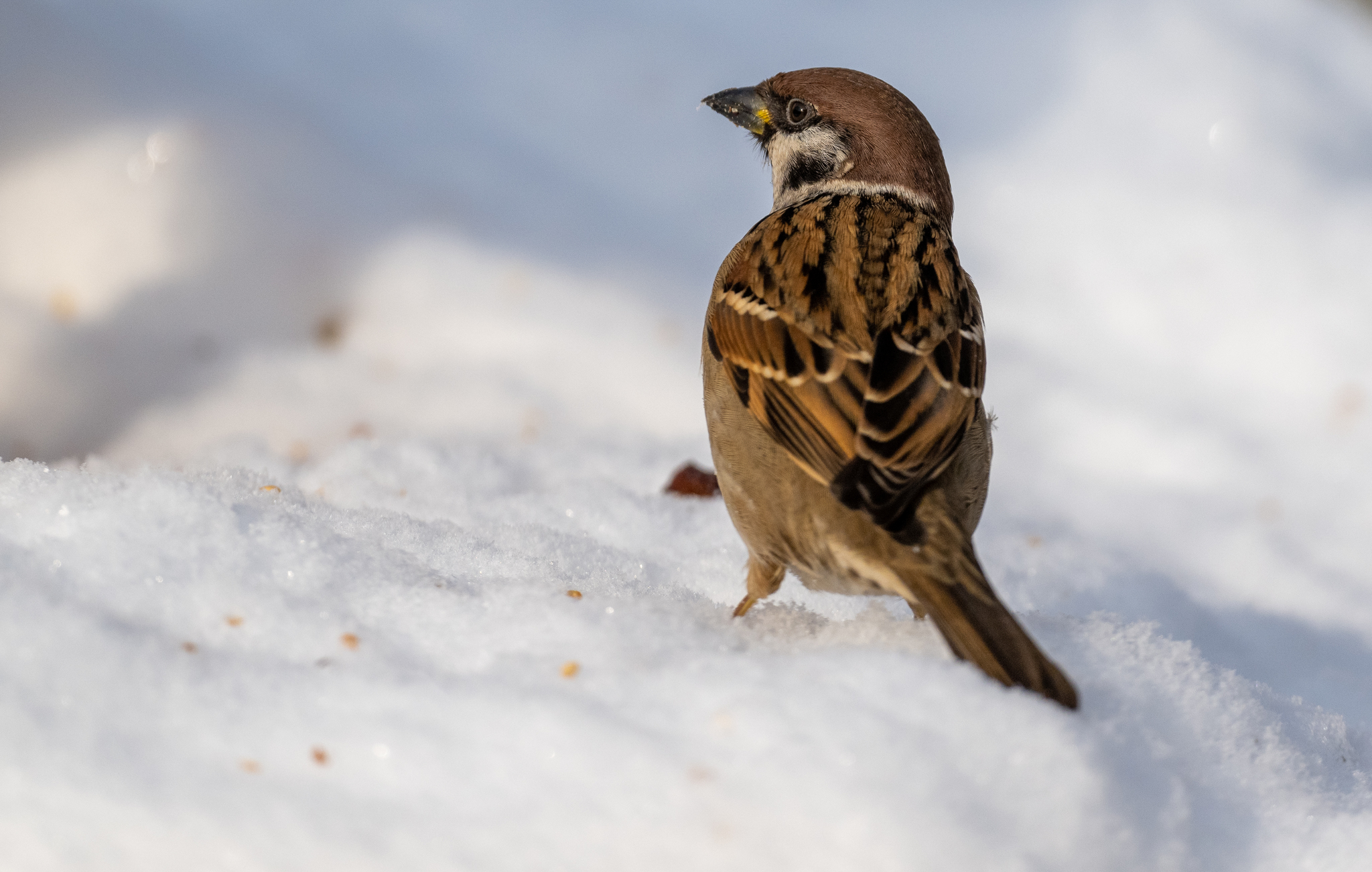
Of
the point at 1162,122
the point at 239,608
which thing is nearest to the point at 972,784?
the point at 239,608

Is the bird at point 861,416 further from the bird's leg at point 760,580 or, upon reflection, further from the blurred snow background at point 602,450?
the blurred snow background at point 602,450

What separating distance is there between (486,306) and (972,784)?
11.0ft

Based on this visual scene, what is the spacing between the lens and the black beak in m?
3.26

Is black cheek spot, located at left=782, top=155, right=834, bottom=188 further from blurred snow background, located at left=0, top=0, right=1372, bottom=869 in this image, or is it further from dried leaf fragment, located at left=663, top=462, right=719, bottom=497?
dried leaf fragment, located at left=663, top=462, right=719, bottom=497

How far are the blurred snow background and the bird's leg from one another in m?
0.07

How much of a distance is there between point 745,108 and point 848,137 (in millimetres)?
345

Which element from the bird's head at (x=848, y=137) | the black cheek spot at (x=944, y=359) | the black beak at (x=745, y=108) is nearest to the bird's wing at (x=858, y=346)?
the black cheek spot at (x=944, y=359)

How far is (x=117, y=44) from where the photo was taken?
4.36 m

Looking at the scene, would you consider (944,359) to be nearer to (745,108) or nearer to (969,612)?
(969,612)

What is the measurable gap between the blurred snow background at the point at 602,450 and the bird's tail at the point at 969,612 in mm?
50

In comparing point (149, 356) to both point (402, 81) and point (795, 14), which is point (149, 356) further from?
point (795, 14)

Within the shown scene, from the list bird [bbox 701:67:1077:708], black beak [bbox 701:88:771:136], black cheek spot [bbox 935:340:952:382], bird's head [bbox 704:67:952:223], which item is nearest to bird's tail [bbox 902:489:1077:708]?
bird [bbox 701:67:1077:708]

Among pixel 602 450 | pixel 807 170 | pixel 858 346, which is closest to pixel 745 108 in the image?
pixel 807 170

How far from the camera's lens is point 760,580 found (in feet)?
8.10
